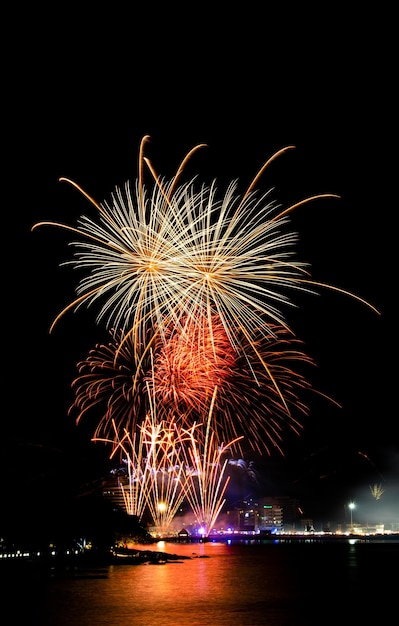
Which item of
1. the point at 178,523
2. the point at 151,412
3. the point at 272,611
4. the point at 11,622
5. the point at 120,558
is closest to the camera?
the point at 11,622

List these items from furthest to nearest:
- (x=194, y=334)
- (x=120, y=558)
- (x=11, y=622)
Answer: (x=120, y=558)
(x=194, y=334)
(x=11, y=622)

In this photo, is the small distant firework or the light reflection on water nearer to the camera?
the light reflection on water

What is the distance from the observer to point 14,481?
38.6m

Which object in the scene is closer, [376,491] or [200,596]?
[200,596]

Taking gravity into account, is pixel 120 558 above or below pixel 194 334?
below

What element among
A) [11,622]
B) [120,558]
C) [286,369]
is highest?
[286,369]

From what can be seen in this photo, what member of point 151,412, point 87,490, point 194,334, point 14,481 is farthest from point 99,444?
point 194,334

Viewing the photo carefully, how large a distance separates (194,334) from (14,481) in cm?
1309

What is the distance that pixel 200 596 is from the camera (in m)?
23.6

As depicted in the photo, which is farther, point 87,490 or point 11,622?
point 87,490

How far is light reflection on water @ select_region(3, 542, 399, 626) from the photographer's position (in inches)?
756

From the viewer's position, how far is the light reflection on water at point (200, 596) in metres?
19.2

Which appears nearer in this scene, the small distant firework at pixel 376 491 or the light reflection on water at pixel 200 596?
the light reflection on water at pixel 200 596

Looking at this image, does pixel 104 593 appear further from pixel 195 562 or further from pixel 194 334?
pixel 195 562
